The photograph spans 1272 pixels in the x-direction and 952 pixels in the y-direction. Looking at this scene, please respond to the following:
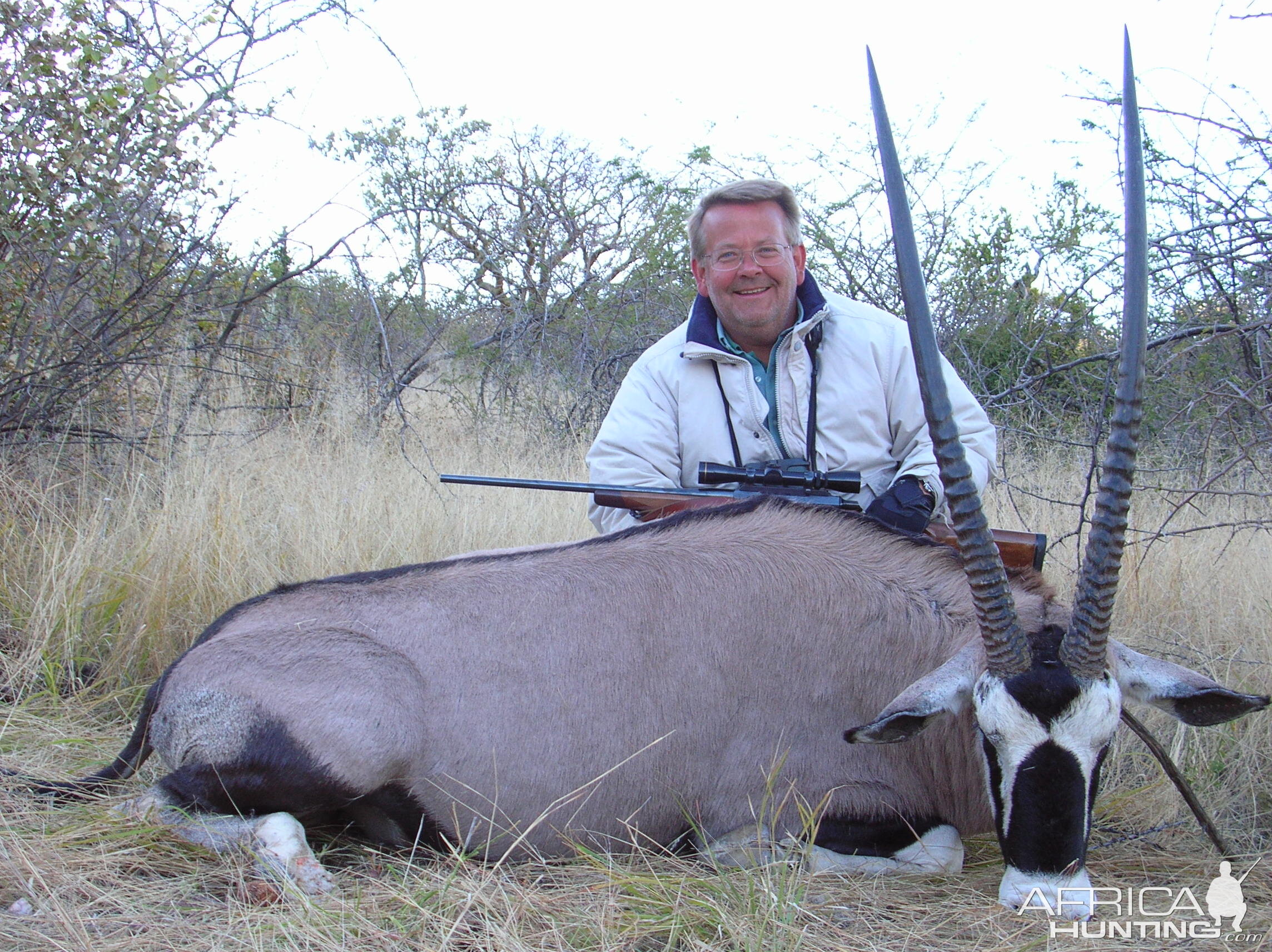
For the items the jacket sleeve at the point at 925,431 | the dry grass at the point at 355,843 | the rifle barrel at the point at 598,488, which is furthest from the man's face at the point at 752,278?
the dry grass at the point at 355,843

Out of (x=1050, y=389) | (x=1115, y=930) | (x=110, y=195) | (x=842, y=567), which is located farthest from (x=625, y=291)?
(x=1115, y=930)

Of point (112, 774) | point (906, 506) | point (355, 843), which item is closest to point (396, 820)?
point (355, 843)

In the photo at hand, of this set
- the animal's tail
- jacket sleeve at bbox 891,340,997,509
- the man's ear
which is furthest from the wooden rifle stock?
the animal's tail

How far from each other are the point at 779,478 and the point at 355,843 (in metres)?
2.04

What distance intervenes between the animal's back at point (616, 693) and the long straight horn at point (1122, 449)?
1.47ft

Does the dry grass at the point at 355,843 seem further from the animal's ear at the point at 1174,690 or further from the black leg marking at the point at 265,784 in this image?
the animal's ear at the point at 1174,690

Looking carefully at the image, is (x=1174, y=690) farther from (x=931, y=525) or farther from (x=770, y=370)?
(x=770, y=370)

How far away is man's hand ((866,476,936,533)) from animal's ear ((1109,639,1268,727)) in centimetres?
98

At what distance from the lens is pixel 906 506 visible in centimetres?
389

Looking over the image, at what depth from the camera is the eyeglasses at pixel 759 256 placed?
4320mm

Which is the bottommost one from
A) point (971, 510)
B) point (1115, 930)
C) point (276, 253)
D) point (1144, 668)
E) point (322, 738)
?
point (1115, 930)

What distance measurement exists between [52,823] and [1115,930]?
2.98m

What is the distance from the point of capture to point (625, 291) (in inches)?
464

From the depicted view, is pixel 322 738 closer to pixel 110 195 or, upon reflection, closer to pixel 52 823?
pixel 52 823
